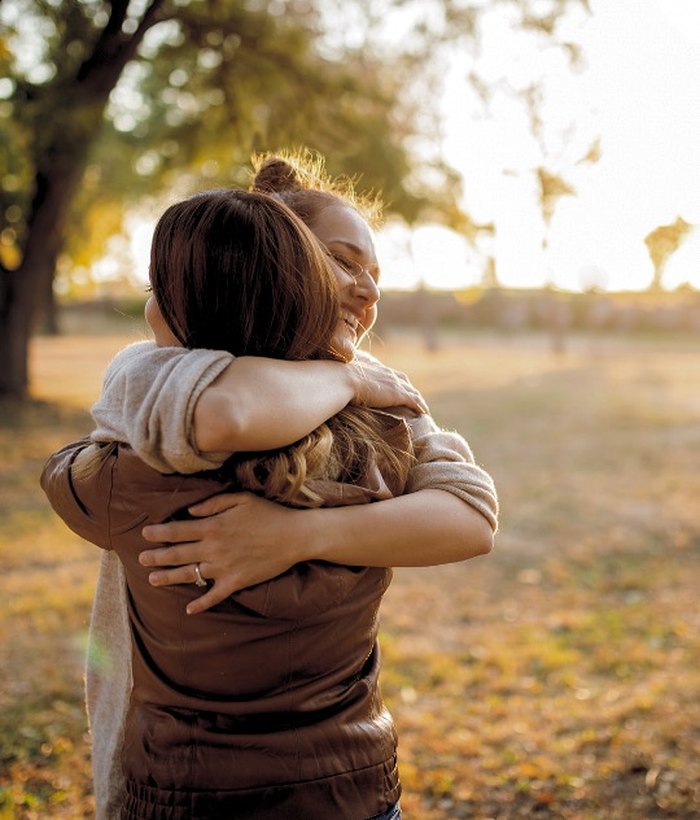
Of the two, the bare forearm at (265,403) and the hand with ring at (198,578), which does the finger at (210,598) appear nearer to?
the hand with ring at (198,578)

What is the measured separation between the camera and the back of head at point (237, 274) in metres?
1.33

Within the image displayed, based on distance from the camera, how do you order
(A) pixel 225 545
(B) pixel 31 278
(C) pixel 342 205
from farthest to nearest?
(B) pixel 31 278, (C) pixel 342 205, (A) pixel 225 545

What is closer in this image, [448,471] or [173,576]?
[173,576]

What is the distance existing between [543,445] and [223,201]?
1239cm

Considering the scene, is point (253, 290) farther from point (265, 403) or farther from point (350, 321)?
point (350, 321)

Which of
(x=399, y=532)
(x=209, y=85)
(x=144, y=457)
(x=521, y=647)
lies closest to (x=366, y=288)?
(x=399, y=532)

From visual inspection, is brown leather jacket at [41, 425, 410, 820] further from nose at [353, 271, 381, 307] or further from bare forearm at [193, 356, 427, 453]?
nose at [353, 271, 381, 307]

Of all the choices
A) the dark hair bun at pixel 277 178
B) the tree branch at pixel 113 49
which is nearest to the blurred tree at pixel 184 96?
the tree branch at pixel 113 49

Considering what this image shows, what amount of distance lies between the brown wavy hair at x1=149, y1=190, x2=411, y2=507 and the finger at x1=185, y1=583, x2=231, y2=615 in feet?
0.57

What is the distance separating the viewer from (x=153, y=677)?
1.51 meters

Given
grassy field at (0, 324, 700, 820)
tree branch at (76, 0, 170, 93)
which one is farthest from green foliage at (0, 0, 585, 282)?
grassy field at (0, 324, 700, 820)

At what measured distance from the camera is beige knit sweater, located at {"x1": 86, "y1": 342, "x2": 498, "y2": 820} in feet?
4.23

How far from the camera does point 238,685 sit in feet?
4.77

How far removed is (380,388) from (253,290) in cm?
36
